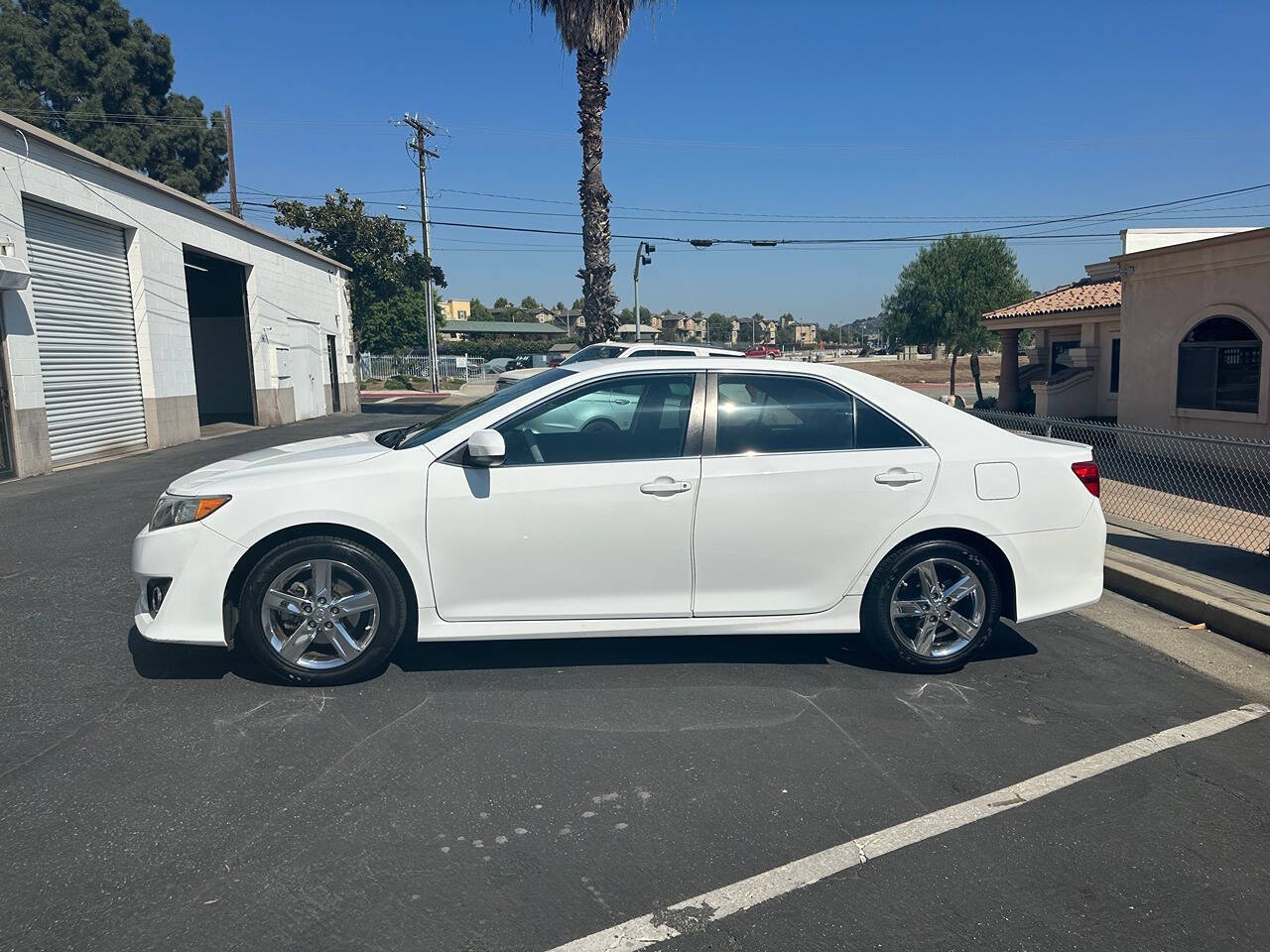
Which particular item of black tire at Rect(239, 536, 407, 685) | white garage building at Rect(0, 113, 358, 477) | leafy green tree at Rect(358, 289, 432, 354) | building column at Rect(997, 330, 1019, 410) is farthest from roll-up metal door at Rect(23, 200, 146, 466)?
leafy green tree at Rect(358, 289, 432, 354)

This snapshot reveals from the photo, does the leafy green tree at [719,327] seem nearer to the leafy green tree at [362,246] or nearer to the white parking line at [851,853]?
the leafy green tree at [362,246]

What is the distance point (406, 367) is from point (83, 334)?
3931 cm

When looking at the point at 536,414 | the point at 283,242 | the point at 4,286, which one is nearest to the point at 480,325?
the point at 283,242

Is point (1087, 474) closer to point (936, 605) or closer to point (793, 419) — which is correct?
point (936, 605)

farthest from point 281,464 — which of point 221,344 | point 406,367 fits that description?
point 406,367

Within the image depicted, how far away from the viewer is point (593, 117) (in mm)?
20438

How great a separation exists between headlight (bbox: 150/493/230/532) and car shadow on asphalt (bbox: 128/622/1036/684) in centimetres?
81

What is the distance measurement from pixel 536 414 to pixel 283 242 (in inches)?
899

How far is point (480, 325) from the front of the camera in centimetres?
10369

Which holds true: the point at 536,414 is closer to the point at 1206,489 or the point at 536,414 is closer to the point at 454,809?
the point at 454,809

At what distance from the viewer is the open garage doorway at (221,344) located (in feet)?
76.0

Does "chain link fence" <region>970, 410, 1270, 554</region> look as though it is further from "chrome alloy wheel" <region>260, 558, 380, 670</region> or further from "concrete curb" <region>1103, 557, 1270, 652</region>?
"chrome alloy wheel" <region>260, 558, 380, 670</region>

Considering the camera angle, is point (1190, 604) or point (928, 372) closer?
point (1190, 604)

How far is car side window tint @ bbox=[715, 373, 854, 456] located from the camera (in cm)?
480
